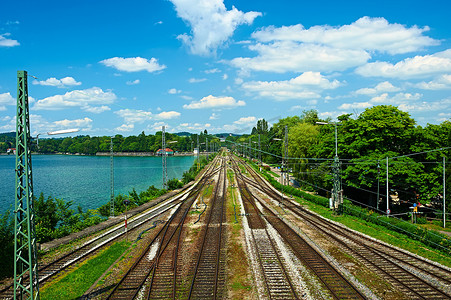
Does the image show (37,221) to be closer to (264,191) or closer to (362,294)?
(362,294)

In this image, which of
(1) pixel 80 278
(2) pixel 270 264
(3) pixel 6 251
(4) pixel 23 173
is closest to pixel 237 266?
(2) pixel 270 264

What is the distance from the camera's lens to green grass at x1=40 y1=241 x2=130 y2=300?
47.9 feet

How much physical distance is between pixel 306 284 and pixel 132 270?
31.2ft

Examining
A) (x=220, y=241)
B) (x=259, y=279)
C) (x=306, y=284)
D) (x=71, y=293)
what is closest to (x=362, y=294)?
(x=306, y=284)

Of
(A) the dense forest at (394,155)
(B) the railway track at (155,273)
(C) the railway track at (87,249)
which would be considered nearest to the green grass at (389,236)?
(A) the dense forest at (394,155)

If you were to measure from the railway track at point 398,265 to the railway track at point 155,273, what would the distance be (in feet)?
36.8

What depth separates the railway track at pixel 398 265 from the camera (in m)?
15.1

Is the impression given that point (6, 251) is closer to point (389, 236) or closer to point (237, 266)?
point (237, 266)

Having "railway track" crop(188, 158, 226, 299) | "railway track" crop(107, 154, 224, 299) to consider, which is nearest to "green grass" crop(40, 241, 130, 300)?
"railway track" crop(107, 154, 224, 299)

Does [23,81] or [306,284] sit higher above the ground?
[23,81]

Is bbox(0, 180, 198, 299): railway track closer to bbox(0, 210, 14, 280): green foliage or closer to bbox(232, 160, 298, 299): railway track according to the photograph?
bbox(0, 210, 14, 280): green foliage

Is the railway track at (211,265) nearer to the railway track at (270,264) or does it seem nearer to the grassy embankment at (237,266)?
the grassy embankment at (237,266)

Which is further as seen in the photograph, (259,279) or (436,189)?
(436,189)

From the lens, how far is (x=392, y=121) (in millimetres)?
35000
